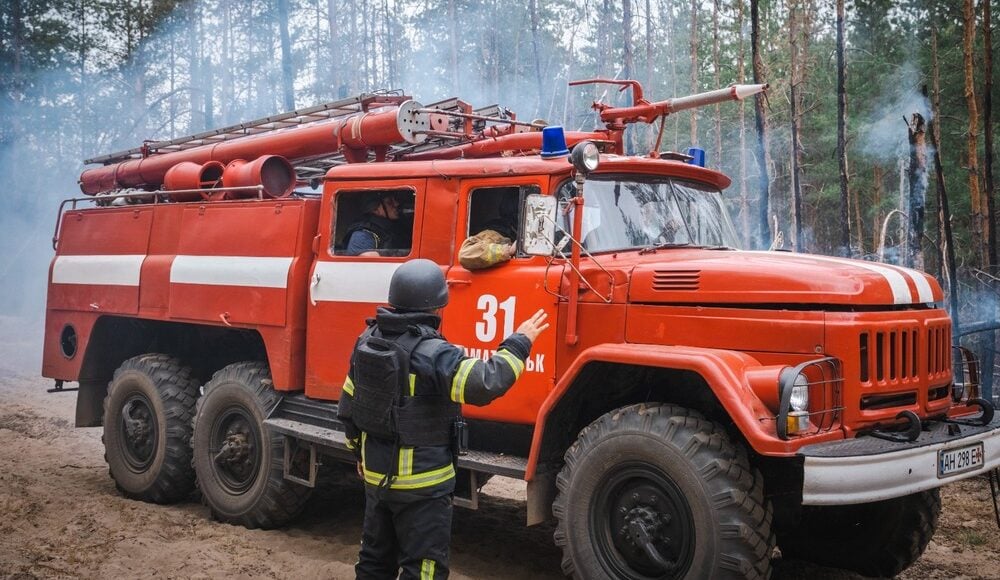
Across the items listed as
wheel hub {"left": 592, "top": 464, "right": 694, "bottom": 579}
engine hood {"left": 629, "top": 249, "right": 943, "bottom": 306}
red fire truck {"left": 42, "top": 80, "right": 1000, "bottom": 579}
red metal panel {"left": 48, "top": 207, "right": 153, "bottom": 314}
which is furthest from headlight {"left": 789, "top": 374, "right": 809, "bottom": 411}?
red metal panel {"left": 48, "top": 207, "right": 153, "bottom": 314}

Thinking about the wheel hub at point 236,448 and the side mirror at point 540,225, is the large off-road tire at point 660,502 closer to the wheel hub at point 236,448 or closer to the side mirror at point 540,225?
the side mirror at point 540,225

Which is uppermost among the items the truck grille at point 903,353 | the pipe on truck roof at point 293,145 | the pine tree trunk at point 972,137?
the pine tree trunk at point 972,137

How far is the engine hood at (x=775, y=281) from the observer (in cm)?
432

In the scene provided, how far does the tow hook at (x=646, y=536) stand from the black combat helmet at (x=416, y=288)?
156cm

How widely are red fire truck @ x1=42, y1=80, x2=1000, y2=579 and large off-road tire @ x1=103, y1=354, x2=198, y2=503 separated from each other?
0.02 m

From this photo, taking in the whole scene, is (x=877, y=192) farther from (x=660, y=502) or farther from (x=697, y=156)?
(x=660, y=502)

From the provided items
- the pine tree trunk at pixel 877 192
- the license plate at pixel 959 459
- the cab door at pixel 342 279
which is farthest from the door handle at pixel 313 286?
the pine tree trunk at pixel 877 192

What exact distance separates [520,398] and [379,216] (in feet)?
6.43

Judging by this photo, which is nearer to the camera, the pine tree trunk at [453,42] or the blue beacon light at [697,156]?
the blue beacon light at [697,156]

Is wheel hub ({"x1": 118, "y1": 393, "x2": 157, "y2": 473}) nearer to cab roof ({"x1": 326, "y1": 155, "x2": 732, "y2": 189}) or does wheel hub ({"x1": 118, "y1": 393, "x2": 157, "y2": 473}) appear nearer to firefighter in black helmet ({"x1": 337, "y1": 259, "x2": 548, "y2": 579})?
cab roof ({"x1": 326, "y1": 155, "x2": 732, "y2": 189})

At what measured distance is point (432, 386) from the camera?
393 cm

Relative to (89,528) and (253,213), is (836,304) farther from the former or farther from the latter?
(89,528)

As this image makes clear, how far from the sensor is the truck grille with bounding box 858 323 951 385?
169 inches

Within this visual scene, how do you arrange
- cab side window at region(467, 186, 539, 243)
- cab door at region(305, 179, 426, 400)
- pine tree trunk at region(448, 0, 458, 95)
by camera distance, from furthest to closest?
pine tree trunk at region(448, 0, 458, 95), cab door at region(305, 179, 426, 400), cab side window at region(467, 186, 539, 243)
